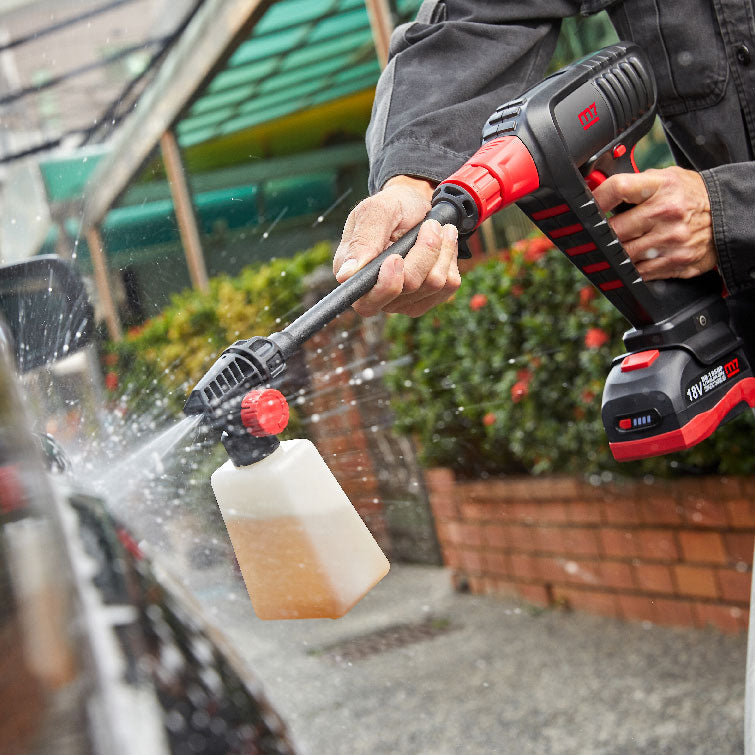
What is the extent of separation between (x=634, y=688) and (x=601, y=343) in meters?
1.17

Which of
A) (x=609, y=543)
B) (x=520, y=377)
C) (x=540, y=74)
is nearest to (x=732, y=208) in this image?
(x=540, y=74)

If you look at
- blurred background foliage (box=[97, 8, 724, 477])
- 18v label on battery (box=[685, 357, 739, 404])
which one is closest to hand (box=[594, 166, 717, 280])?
18v label on battery (box=[685, 357, 739, 404])

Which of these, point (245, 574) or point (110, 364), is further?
point (110, 364)

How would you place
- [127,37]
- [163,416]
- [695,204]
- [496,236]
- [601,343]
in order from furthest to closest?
[496,236]
[127,37]
[601,343]
[695,204]
[163,416]

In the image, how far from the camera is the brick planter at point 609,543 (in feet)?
9.52

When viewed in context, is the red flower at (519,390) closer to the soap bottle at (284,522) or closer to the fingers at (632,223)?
the fingers at (632,223)

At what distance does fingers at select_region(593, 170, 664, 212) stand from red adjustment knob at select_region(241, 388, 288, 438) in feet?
2.09

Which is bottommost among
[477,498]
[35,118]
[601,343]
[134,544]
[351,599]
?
[477,498]

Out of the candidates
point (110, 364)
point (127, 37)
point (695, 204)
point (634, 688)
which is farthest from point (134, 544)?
point (127, 37)

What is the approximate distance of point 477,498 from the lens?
A: 151 inches

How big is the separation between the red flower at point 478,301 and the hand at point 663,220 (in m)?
2.23

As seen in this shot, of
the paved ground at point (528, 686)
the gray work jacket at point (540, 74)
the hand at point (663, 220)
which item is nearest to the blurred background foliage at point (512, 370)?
the paved ground at point (528, 686)

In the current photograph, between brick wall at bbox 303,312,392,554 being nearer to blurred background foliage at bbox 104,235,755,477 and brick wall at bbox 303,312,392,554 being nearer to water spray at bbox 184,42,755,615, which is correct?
water spray at bbox 184,42,755,615

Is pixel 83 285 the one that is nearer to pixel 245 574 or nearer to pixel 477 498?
pixel 245 574
